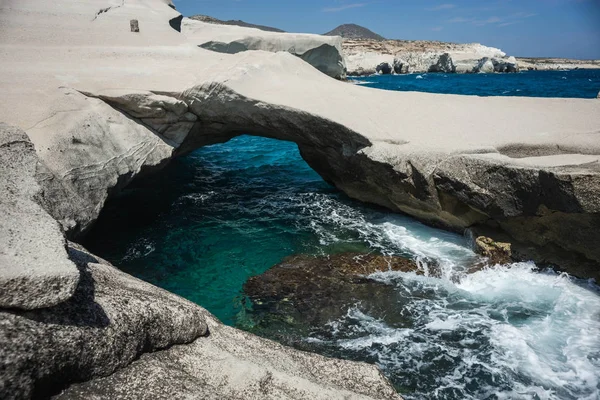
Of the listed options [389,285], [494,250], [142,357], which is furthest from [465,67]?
[142,357]

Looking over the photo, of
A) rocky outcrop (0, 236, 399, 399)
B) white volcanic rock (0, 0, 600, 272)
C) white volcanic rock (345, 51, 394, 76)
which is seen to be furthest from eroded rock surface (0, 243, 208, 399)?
white volcanic rock (345, 51, 394, 76)

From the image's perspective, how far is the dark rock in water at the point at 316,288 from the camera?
6152mm

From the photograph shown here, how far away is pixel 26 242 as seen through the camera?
8.85 ft

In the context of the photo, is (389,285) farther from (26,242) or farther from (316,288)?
(26,242)

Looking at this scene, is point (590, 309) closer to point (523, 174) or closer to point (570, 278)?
point (570, 278)

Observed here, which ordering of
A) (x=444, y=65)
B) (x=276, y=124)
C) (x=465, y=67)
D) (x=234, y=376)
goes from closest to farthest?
(x=234, y=376)
(x=276, y=124)
(x=444, y=65)
(x=465, y=67)

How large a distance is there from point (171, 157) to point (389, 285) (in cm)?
490

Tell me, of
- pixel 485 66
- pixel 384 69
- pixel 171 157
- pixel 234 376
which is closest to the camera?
pixel 234 376

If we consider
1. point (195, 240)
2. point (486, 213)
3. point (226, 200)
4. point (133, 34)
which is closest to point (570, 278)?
point (486, 213)

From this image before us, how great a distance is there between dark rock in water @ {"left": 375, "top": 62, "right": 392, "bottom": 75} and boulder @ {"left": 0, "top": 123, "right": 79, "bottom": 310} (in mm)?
69183

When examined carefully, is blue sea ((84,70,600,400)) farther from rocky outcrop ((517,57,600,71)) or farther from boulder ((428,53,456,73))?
rocky outcrop ((517,57,600,71))

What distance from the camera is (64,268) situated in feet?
8.31

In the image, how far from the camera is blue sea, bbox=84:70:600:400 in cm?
503

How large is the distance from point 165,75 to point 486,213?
688 cm
